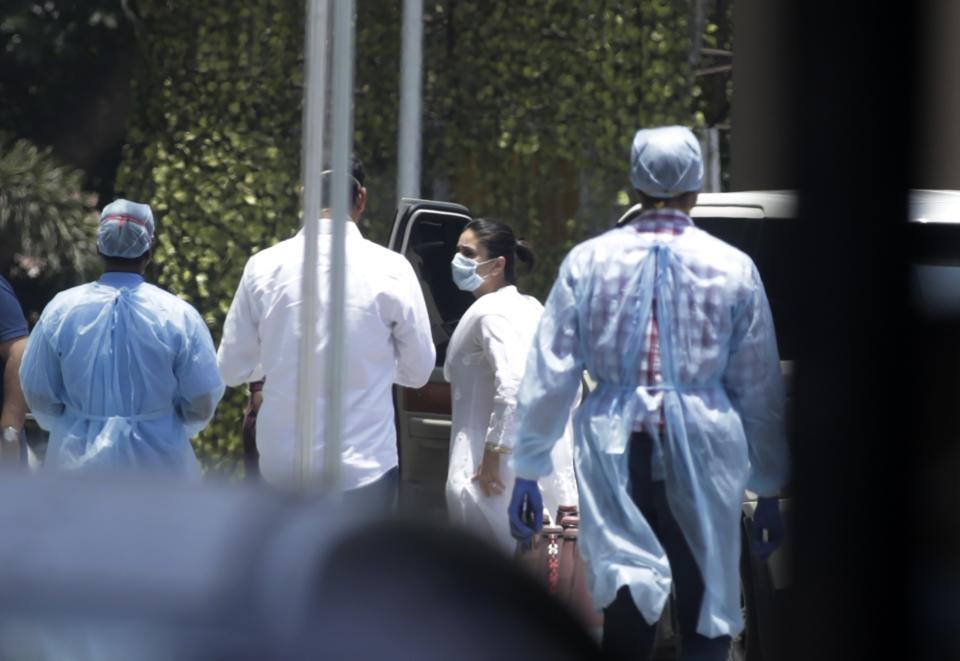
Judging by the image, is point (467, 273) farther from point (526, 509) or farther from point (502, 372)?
point (526, 509)

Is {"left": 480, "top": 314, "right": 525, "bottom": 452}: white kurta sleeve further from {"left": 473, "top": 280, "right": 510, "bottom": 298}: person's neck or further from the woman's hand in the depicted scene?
{"left": 473, "top": 280, "right": 510, "bottom": 298}: person's neck

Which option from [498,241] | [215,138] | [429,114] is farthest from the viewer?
[429,114]

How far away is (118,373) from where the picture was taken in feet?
16.6

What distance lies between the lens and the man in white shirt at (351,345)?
16.9ft

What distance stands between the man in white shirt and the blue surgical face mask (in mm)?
651

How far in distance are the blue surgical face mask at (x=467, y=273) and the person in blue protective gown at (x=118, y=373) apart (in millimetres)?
1051

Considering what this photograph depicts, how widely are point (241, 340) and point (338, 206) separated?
66 centimetres

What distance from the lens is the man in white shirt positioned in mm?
5137

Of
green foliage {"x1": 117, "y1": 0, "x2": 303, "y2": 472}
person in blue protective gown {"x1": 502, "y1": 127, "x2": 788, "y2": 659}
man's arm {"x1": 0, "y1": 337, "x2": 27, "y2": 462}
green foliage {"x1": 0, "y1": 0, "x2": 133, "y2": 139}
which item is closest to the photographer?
person in blue protective gown {"x1": 502, "y1": 127, "x2": 788, "y2": 659}

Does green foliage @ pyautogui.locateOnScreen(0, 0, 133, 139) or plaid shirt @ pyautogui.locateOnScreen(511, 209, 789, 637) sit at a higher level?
green foliage @ pyautogui.locateOnScreen(0, 0, 133, 139)

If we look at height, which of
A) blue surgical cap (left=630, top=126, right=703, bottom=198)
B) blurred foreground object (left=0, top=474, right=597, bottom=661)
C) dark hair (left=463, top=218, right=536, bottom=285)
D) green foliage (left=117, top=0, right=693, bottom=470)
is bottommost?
blurred foreground object (left=0, top=474, right=597, bottom=661)

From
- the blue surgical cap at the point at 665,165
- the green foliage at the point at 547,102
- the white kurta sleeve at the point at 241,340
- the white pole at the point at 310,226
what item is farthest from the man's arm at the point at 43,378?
the green foliage at the point at 547,102

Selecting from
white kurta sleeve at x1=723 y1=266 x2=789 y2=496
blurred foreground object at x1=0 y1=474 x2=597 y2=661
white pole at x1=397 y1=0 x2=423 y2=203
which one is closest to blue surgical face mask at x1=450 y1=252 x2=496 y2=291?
white kurta sleeve at x1=723 y1=266 x2=789 y2=496

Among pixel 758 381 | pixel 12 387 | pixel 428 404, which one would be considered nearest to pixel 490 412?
pixel 428 404
